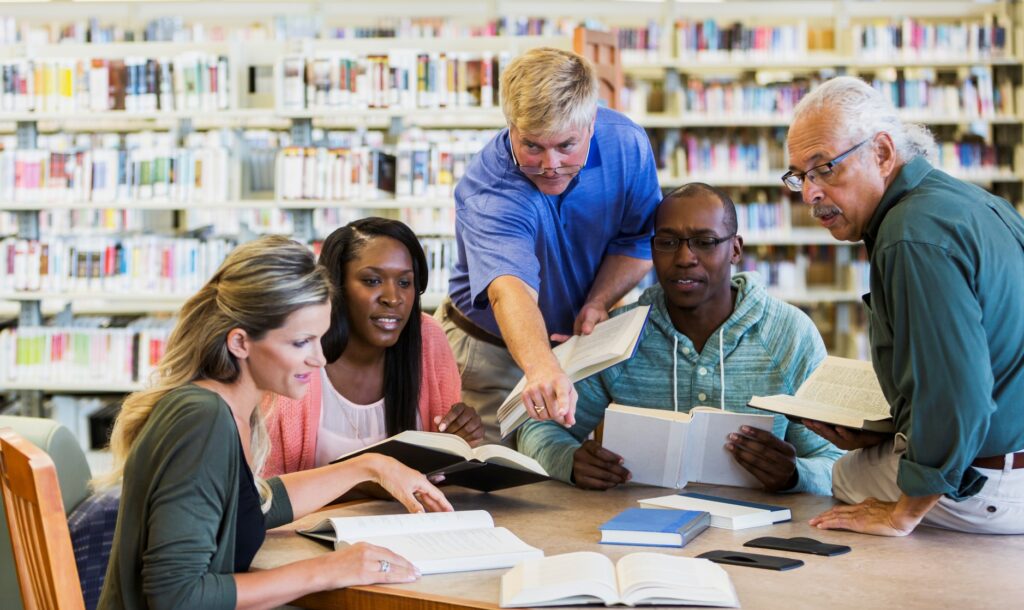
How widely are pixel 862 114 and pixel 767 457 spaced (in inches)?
26.7

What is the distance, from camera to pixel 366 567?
1582 millimetres

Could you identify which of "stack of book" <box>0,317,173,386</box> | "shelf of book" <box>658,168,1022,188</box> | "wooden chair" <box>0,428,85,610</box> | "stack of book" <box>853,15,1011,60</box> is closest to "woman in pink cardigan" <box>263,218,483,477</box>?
"wooden chair" <box>0,428,85,610</box>

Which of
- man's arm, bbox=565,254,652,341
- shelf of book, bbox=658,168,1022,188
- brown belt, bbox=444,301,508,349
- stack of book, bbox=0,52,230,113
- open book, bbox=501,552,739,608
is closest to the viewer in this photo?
open book, bbox=501,552,739,608

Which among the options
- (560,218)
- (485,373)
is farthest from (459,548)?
(485,373)

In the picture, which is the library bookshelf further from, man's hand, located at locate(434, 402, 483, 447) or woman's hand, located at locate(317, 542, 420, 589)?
woman's hand, located at locate(317, 542, 420, 589)

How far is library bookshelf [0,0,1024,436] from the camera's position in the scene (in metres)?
5.27

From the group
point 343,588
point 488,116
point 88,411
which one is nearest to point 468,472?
point 343,588

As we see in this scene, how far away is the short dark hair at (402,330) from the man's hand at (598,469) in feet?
1.58

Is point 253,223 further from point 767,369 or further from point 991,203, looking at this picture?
point 991,203

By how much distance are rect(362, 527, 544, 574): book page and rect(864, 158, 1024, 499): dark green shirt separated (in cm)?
64

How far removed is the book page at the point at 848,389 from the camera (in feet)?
6.51

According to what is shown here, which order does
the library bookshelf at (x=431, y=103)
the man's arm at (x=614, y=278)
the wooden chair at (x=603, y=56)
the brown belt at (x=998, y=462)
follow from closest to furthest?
1. the brown belt at (x=998, y=462)
2. the man's arm at (x=614, y=278)
3. the wooden chair at (x=603, y=56)
4. the library bookshelf at (x=431, y=103)

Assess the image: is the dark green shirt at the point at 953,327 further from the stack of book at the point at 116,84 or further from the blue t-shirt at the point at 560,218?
the stack of book at the point at 116,84

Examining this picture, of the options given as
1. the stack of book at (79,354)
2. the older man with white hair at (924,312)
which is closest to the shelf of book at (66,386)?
the stack of book at (79,354)
